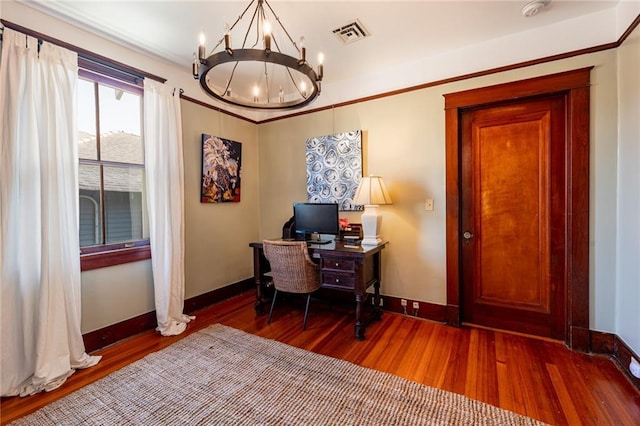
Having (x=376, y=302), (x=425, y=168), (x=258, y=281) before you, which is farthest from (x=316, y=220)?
(x=425, y=168)

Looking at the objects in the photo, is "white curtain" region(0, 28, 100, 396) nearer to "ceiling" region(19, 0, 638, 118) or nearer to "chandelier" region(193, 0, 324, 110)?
"ceiling" region(19, 0, 638, 118)

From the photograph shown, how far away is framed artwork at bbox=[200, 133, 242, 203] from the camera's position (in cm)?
328

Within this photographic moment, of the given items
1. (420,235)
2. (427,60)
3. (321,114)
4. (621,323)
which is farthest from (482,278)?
(321,114)

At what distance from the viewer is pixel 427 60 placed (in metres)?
2.83

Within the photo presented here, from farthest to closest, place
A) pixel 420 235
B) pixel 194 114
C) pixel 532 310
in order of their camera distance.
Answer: pixel 194 114
pixel 420 235
pixel 532 310

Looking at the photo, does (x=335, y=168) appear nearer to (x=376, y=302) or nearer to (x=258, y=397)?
(x=376, y=302)

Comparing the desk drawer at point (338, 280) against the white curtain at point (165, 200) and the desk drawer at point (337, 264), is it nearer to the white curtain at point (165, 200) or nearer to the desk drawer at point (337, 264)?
the desk drawer at point (337, 264)

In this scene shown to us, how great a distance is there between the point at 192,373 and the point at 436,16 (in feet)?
10.9

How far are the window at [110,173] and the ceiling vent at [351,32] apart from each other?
1970mm

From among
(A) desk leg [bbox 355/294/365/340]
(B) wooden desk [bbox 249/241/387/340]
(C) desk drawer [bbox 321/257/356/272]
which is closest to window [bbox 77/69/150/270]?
(B) wooden desk [bbox 249/241/387/340]

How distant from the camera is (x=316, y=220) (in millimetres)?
3143

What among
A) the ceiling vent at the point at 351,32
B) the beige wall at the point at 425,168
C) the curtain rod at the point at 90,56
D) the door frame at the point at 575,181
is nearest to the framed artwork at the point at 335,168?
the beige wall at the point at 425,168

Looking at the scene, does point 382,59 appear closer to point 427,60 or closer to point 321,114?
point 427,60

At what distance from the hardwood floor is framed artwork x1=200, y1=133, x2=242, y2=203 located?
141 cm
